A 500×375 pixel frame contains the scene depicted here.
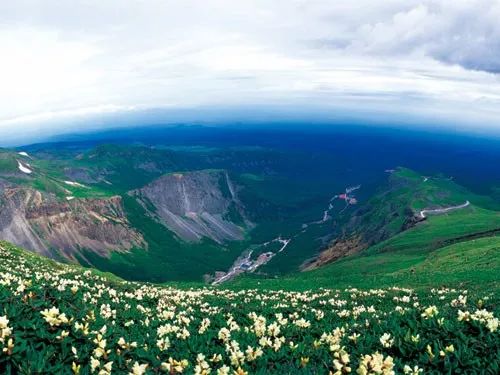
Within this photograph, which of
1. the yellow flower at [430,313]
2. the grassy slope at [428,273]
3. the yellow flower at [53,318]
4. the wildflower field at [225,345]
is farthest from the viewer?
the grassy slope at [428,273]

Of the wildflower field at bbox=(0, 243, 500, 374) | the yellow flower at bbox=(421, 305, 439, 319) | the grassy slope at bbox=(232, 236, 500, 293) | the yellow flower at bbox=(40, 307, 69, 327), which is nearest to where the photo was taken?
the wildflower field at bbox=(0, 243, 500, 374)

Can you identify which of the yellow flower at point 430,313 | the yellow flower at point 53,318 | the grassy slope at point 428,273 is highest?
the yellow flower at point 53,318

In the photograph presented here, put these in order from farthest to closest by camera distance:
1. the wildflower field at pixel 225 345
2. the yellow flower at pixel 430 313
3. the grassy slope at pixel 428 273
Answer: the grassy slope at pixel 428 273
the yellow flower at pixel 430 313
the wildflower field at pixel 225 345

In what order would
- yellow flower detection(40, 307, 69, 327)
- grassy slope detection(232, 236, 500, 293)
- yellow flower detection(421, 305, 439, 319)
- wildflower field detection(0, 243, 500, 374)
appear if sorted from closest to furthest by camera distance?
wildflower field detection(0, 243, 500, 374) → yellow flower detection(40, 307, 69, 327) → yellow flower detection(421, 305, 439, 319) → grassy slope detection(232, 236, 500, 293)

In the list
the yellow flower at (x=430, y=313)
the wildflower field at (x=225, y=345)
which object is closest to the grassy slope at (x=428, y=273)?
the yellow flower at (x=430, y=313)

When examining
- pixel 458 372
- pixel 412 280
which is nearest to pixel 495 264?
pixel 412 280

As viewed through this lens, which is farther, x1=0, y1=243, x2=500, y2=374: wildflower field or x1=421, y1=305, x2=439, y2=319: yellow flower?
x1=421, y1=305, x2=439, y2=319: yellow flower

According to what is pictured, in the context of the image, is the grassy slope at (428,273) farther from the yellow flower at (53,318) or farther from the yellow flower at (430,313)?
the yellow flower at (53,318)

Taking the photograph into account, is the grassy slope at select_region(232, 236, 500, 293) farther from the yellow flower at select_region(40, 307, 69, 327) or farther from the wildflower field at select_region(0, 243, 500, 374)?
the yellow flower at select_region(40, 307, 69, 327)

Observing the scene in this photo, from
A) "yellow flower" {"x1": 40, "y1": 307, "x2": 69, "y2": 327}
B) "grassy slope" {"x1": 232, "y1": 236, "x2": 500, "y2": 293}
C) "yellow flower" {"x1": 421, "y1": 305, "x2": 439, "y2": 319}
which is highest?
"yellow flower" {"x1": 40, "y1": 307, "x2": 69, "y2": 327}

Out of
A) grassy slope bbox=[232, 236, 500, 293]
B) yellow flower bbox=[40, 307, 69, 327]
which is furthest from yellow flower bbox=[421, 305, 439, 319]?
grassy slope bbox=[232, 236, 500, 293]

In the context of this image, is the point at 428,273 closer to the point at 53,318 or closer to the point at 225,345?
the point at 225,345

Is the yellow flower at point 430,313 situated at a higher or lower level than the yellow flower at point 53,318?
lower

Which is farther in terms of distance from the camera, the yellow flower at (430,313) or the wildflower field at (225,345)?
the yellow flower at (430,313)
